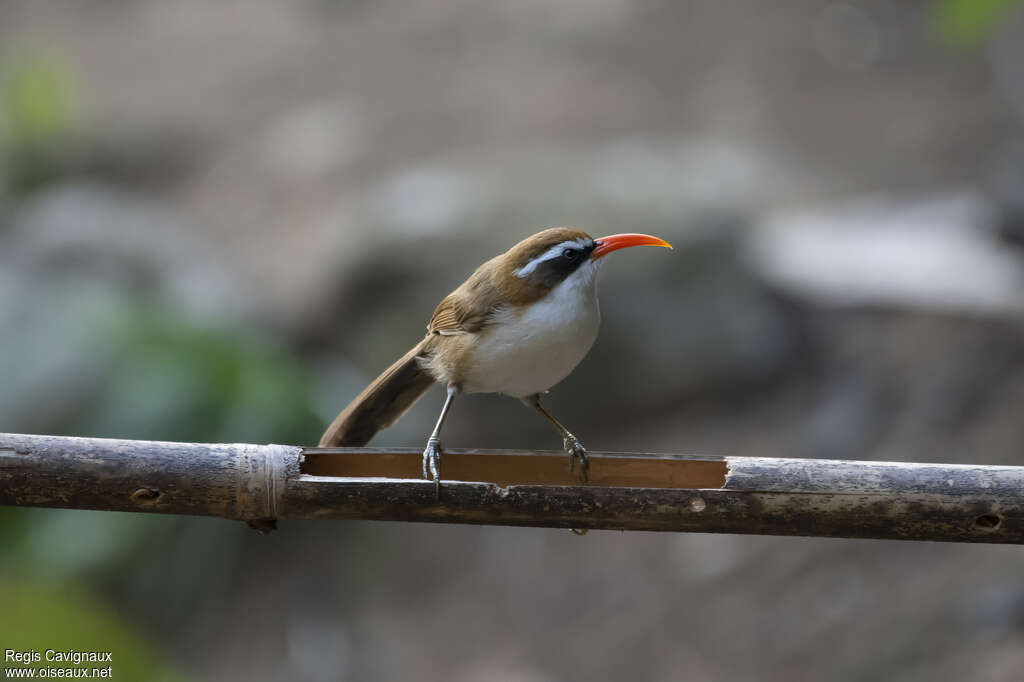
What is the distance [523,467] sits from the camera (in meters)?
3.34

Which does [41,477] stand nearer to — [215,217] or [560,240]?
[560,240]

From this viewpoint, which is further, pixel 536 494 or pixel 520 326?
pixel 520 326

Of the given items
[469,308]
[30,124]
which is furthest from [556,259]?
[30,124]

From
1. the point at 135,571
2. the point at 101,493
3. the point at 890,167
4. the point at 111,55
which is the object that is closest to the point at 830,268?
the point at 890,167

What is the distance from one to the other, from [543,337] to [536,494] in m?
0.63

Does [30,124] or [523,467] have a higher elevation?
[523,467]

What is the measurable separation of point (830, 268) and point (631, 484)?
20.2 ft

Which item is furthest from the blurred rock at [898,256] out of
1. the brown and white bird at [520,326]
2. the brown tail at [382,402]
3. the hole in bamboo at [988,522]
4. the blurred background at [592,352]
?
the brown tail at [382,402]

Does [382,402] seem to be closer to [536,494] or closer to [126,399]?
[536,494]

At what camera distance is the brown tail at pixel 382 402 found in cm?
379

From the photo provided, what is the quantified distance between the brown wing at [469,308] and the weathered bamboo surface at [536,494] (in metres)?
0.75

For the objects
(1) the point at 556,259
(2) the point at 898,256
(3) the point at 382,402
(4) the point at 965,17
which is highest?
(4) the point at 965,17

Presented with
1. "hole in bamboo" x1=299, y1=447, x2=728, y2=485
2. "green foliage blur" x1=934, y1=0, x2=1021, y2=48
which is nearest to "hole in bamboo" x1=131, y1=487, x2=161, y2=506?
"hole in bamboo" x1=299, y1=447, x2=728, y2=485

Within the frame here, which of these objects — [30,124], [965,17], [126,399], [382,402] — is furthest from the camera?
[30,124]
